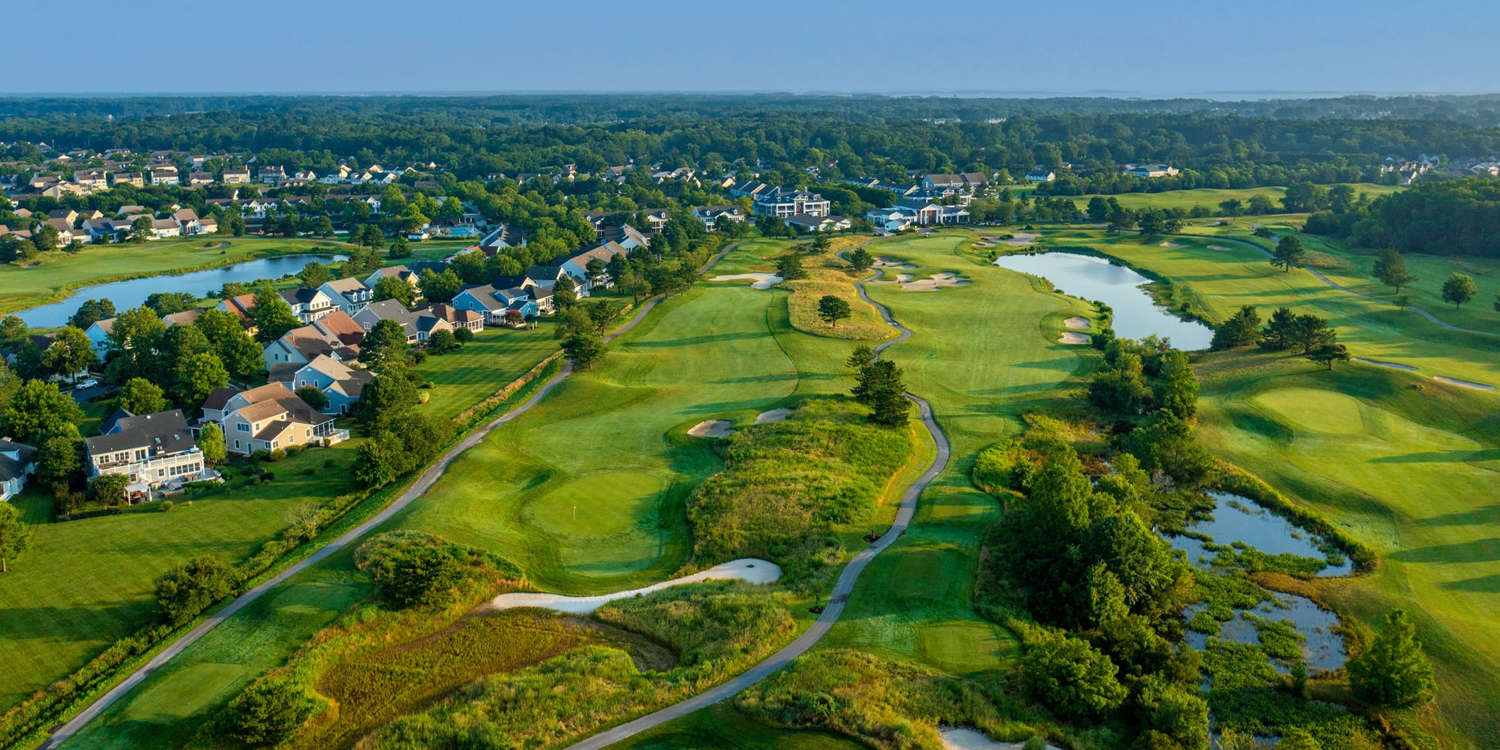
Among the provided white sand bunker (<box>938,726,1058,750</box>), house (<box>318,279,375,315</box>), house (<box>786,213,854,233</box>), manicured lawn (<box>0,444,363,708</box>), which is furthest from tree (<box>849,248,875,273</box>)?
white sand bunker (<box>938,726,1058,750</box>)

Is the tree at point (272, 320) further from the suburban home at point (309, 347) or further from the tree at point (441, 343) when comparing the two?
the tree at point (441, 343)

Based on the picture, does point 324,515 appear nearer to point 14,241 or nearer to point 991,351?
point 991,351

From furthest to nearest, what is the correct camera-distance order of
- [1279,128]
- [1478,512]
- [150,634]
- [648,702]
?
[1279,128], [1478,512], [150,634], [648,702]

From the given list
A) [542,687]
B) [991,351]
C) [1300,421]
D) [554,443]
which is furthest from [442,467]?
[1300,421]

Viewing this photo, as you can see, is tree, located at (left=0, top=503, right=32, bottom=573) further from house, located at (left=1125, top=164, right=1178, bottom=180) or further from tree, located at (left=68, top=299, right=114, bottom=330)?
house, located at (left=1125, top=164, right=1178, bottom=180)

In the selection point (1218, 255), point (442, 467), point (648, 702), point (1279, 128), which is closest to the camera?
point (648, 702)

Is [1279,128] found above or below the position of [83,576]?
above

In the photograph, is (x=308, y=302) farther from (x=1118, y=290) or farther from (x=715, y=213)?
(x=1118, y=290)

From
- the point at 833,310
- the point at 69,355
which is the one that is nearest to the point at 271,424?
the point at 69,355
